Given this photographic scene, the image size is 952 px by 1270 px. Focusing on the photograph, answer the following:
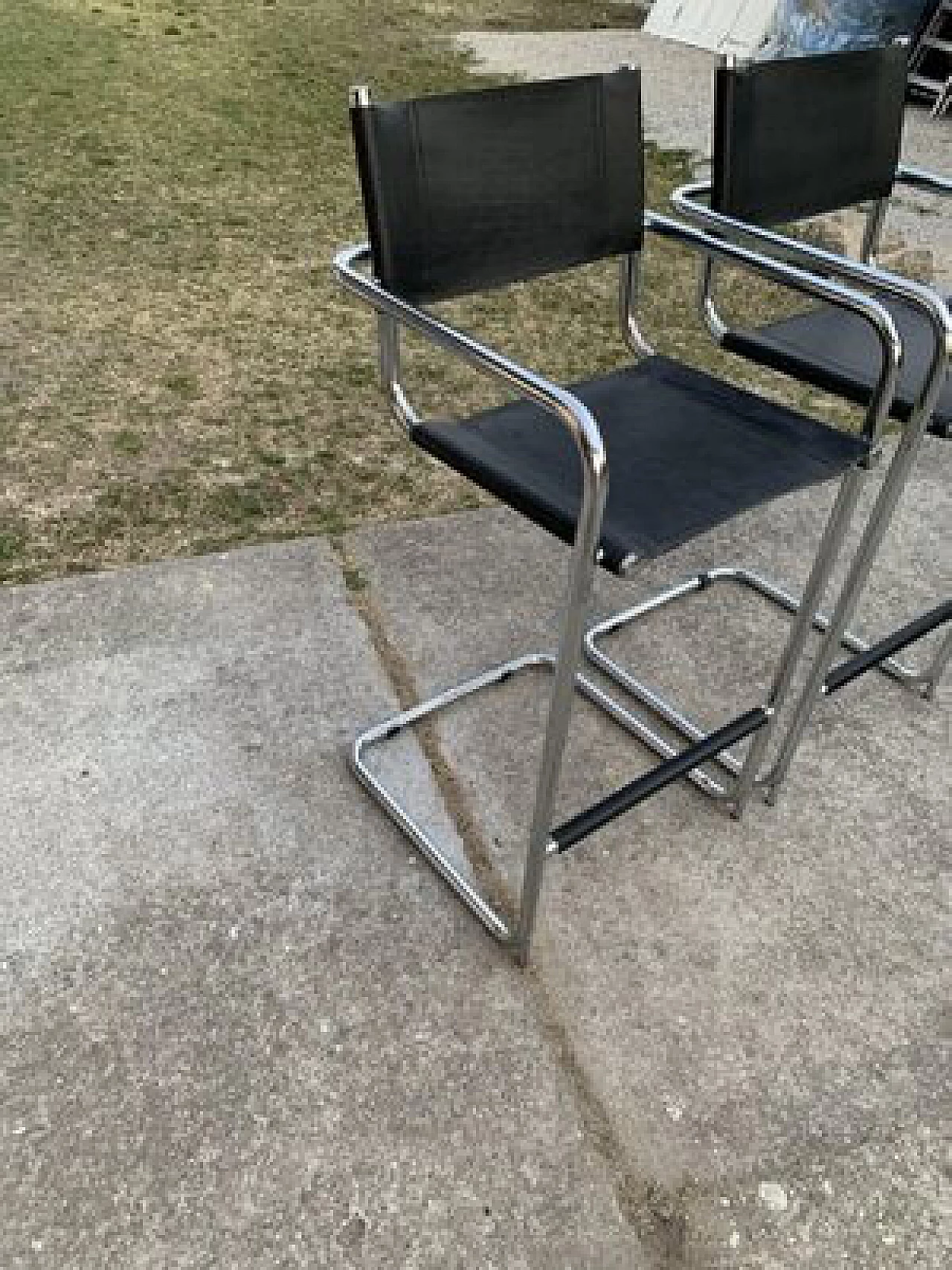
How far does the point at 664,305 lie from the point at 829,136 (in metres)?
1.50

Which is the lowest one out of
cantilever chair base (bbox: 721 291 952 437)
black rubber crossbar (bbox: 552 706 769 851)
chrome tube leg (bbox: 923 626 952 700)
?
chrome tube leg (bbox: 923 626 952 700)

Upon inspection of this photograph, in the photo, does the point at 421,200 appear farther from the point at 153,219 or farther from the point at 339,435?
the point at 153,219

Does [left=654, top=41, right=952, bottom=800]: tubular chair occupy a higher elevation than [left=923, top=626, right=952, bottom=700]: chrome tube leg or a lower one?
higher

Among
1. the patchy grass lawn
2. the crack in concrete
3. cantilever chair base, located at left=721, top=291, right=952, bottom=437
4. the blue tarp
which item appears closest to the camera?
the crack in concrete

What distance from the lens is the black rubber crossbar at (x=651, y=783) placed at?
4.42 feet

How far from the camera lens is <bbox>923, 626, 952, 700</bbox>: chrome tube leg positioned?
73.7 inches

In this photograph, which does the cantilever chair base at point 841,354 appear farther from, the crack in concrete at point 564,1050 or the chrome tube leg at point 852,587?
the crack in concrete at point 564,1050

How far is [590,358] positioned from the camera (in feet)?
9.55

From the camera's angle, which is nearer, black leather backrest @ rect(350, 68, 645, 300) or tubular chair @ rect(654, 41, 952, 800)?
black leather backrest @ rect(350, 68, 645, 300)

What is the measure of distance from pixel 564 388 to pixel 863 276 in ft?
1.39

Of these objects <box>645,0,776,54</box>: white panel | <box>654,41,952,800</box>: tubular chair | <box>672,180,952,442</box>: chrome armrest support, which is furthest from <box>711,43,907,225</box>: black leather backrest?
<box>645,0,776,54</box>: white panel

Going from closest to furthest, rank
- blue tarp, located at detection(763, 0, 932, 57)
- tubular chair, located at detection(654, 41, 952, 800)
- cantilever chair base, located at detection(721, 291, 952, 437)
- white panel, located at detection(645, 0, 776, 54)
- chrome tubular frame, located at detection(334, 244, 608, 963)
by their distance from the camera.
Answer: chrome tubular frame, located at detection(334, 244, 608, 963) < tubular chair, located at detection(654, 41, 952, 800) < cantilever chair base, located at detection(721, 291, 952, 437) < blue tarp, located at detection(763, 0, 932, 57) < white panel, located at detection(645, 0, 776, 54)

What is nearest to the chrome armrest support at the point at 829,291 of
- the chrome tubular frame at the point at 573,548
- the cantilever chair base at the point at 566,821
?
the chrome tubular frame at the point at 573,548

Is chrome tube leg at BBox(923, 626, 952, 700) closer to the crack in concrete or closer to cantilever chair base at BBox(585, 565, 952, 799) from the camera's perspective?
cantilever chair base at BBox(585, 565, 952, 799)
